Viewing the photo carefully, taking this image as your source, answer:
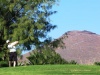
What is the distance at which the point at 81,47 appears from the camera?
3106 cm

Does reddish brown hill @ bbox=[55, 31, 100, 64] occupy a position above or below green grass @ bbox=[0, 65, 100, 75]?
above

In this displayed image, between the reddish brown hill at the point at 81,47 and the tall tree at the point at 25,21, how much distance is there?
219 centimetres

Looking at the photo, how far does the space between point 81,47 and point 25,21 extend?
5.60m

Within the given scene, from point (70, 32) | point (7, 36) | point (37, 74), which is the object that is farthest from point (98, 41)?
point (37, 74)

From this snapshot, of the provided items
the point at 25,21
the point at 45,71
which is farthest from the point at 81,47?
the point at 45,71

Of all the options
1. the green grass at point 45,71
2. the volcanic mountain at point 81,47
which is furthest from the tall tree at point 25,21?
the green grass at point 45,71

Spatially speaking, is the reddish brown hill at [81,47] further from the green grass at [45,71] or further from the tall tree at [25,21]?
the green grass at [45,71]

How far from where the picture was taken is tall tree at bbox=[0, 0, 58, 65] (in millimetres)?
27969

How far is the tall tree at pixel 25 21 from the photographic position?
91.8 ft

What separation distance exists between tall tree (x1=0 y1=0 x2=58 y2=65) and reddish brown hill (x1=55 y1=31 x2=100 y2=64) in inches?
86.1

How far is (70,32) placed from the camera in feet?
108

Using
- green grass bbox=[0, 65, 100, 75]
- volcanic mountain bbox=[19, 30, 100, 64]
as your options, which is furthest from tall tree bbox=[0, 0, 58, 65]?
green grass bbox=[0, 65, 100, 75]

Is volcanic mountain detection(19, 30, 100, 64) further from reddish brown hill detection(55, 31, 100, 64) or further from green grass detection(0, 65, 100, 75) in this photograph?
green grass detection(0, 65, 100, 75)

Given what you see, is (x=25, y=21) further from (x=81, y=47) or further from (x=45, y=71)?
(x=45, y=71)
